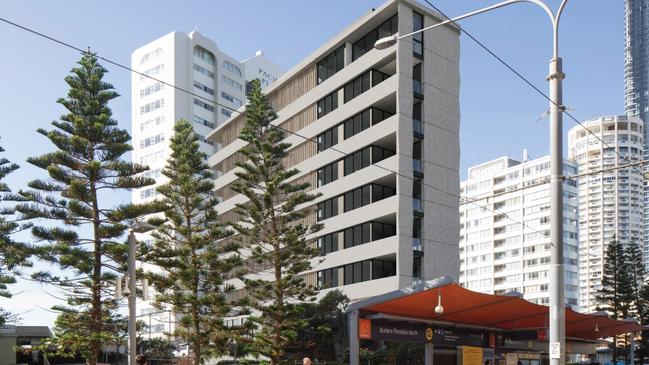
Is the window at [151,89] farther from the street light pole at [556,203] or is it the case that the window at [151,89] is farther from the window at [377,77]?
the street light pole at [556,203]

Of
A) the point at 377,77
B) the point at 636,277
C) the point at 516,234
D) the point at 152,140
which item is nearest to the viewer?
the point at 377,77

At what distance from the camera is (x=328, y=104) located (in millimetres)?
57625

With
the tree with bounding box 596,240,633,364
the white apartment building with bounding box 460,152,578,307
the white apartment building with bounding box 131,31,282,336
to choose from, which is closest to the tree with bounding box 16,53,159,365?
the tree with bounding box 596,240,633,364

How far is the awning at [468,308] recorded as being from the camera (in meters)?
19.7

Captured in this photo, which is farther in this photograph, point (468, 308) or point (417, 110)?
point (417, 110)

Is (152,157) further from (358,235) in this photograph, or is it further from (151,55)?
(358,235)

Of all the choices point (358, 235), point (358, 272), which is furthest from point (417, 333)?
point (358, 235)

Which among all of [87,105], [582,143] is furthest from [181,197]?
[582,143]

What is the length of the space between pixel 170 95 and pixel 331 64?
173 ft

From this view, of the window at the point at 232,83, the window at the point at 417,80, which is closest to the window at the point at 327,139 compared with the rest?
the window at the point at 417,80

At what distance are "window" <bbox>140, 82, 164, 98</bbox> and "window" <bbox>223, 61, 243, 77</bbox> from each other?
41.9 feet

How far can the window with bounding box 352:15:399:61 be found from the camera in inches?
2063

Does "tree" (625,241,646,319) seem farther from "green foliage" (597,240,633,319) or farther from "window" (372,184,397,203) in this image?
"window" (372,184,397,203)

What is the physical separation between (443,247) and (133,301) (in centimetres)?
3297
